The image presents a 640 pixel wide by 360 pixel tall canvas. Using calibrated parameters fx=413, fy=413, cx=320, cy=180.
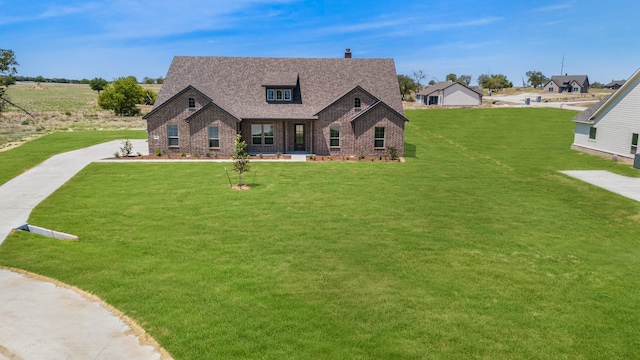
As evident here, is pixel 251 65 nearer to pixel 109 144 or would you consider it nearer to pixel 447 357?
pixel 109 144

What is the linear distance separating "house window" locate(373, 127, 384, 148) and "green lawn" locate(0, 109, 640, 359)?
7.98 metres

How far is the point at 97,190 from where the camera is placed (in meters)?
20.9

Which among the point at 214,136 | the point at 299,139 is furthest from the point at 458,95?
the point at 214,136

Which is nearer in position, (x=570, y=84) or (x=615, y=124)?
(x=615, y=124)

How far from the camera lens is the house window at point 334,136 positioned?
31.8 metres

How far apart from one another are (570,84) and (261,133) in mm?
104100

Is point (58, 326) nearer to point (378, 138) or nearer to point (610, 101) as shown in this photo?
point (378, 138)

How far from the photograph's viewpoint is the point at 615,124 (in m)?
31.3

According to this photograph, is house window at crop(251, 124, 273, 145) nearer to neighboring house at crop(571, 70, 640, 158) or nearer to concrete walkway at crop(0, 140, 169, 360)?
concrete walkway at crop(0, 140, 169, 360)

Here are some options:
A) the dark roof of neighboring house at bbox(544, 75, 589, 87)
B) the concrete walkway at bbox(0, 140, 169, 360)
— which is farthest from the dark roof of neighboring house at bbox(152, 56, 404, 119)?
the dark roof of neighboring house at bbox(544, 75, 589, 87)

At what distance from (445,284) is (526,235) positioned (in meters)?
5.88

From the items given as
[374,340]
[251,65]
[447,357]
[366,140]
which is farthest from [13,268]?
[251,65]

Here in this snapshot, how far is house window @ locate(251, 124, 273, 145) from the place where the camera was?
3225 cm

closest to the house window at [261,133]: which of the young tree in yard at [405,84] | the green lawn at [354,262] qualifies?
the green lawn at [354,262]
